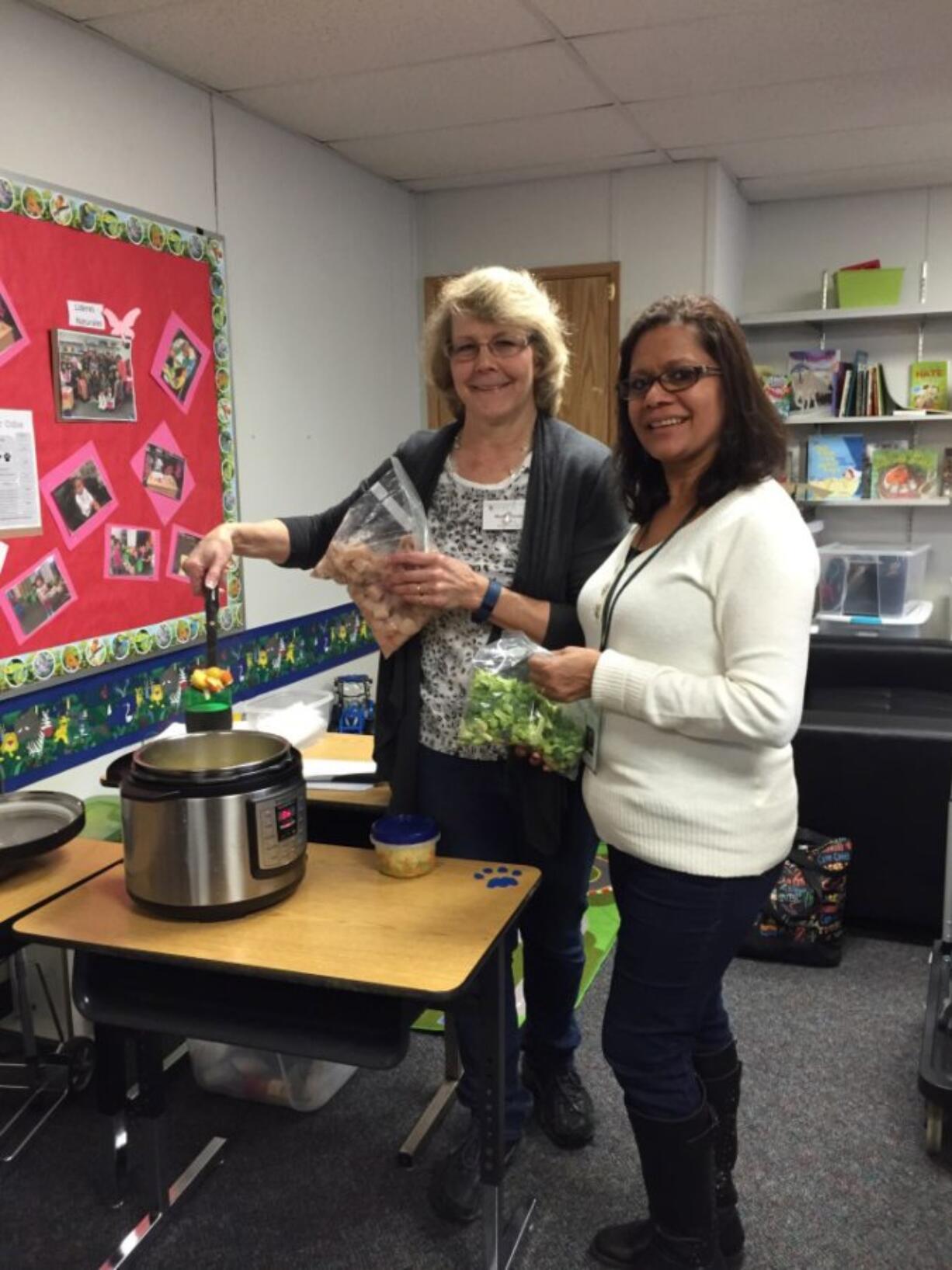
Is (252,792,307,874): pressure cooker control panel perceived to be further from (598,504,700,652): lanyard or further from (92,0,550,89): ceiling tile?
(92,0,550,89): ceiling tile

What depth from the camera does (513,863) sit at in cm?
187

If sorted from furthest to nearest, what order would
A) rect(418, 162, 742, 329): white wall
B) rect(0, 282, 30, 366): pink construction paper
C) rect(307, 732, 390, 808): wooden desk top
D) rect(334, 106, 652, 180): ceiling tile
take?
rect(418, 162, 742, 329): white wall → rect(334, 106, 652, 180): ceiling tile → rect(0, 282, 30, 366): pink construction paper → rect(307, 732, 390, 808): wooden desk top

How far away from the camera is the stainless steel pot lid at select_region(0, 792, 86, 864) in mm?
1824

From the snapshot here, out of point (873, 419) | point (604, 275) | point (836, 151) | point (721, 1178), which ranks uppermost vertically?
point (836, 151)

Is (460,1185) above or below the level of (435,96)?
below

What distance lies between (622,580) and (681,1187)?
0.91m

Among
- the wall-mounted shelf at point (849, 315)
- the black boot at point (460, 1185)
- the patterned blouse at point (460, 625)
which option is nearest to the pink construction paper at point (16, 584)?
the patterned blouse at point (460, 625)

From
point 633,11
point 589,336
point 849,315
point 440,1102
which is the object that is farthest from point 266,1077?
point 849,315

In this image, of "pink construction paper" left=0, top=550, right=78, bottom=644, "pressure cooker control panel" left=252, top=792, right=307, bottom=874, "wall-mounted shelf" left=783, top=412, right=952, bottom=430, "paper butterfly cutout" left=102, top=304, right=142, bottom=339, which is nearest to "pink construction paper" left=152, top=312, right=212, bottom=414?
"paper butterfly cutout" left=102, top=304, right=142, bottom=339

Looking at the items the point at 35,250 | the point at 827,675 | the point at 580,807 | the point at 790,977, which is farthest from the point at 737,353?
the point at 827,675

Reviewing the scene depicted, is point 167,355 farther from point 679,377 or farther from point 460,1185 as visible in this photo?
point 460,1185

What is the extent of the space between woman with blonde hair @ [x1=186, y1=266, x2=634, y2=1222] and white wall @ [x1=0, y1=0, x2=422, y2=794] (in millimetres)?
1267

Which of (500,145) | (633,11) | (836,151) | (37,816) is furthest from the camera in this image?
(836,151)

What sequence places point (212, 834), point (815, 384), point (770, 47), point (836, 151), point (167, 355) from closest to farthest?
1. point (212, 834)
2. point (770, 47)
3. point (167, 355)
4. point (836, 151)
5. point (815, 384)
